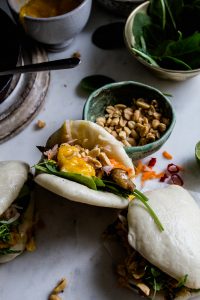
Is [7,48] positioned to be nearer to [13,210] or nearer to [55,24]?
[55,24]

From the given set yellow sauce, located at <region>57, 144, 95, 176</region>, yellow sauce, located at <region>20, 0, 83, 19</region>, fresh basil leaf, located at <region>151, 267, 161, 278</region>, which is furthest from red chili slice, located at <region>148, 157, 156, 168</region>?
yellow sauce, located at <region>20, 0, 83, 19</region>

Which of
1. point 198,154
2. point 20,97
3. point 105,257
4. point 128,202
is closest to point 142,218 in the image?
point 128,202

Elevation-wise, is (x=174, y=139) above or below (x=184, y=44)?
below

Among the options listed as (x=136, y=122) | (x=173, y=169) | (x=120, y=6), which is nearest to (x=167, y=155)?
(x=173, y=169)

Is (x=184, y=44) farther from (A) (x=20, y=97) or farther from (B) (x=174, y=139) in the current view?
(A) (x=20, y=97)

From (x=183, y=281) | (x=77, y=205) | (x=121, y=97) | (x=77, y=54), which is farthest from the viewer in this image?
(x=77, y=54)

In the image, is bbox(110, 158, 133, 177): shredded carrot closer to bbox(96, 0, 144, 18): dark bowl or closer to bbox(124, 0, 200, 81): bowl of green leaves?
bbox(124, 0, 200, 81): bowl of green leaves

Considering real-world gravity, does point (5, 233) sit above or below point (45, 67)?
below

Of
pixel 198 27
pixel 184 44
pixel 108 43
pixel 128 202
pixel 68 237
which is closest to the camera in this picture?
pixel 128 202
